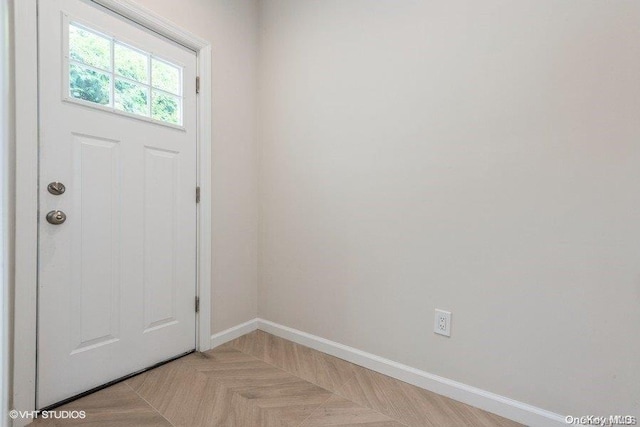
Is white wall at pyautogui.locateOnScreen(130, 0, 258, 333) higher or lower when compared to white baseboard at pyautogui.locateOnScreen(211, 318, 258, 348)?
higher

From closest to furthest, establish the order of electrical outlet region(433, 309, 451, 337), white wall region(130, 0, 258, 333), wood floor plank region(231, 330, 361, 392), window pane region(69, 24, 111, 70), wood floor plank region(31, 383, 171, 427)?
wood floor plank region(31, 383, 171, 427), window pane region(69, 24, 111, 70), electrical outlet region(433, 309, 451, 337), wood floor plank region(231, 330, 361, 392), white wall region(130, 0, 258, 333)

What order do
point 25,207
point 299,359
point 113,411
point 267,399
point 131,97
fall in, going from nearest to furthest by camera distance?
point 25,207
point 113,411
point 267,399
point 131,97
point 299,359

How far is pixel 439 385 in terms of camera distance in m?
1.55

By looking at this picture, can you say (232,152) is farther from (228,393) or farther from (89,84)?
(228,393)

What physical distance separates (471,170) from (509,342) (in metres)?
0.83

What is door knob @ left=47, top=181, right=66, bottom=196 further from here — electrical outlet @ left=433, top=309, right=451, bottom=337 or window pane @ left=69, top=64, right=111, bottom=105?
electrical outlet @ left=433, top=309, right=451, bottom=337

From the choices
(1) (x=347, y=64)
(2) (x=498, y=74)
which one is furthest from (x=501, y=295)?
(1) (x=347, y=64)

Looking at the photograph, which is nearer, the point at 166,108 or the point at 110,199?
the point at 110,199

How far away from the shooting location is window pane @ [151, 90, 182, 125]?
1.72m

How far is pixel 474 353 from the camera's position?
1473mm

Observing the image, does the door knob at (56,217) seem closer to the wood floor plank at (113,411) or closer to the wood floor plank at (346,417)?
the wood floor plank at (113,411)

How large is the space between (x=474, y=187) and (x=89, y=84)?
196 centimetres

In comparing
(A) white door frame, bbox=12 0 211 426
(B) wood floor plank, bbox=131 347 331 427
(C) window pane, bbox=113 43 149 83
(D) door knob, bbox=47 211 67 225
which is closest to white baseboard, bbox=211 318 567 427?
(B) wood floor plank, bbox=131 347 331 427

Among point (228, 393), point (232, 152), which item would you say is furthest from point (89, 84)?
point (228, 393)
